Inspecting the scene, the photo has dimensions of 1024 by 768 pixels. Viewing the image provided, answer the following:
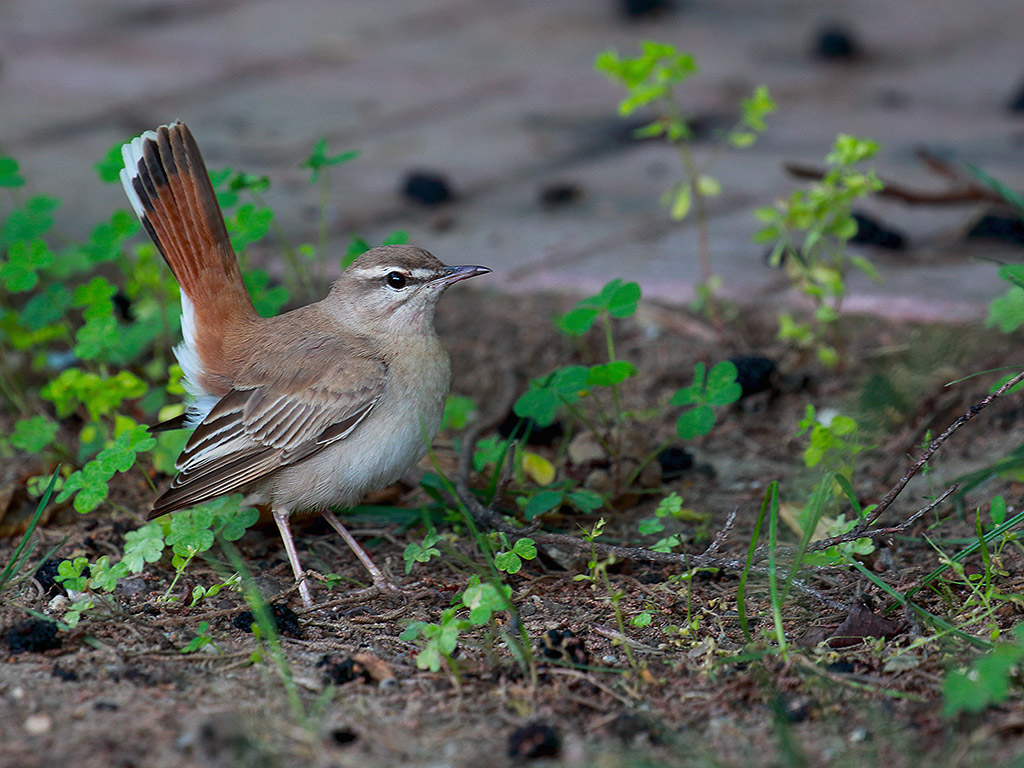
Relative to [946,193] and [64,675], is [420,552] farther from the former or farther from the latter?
[946,193]

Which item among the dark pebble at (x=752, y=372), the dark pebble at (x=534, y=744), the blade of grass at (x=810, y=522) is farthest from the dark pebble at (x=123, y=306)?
the dark pebble at (x=534, y=744)

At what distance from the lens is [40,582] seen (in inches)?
161

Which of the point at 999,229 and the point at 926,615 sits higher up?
the point at 926,615

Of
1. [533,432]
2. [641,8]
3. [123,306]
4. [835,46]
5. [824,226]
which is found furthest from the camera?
[641,8]

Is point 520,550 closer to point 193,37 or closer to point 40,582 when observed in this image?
point 40,582

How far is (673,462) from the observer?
507cm

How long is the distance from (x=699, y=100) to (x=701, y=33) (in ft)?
4.88

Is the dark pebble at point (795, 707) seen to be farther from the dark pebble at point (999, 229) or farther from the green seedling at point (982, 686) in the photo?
the dark pebble at point (999, 229)

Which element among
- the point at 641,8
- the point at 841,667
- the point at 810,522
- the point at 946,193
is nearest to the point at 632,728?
the point at 841,667

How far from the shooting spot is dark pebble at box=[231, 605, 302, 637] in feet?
12.5

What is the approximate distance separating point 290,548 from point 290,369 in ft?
2.29

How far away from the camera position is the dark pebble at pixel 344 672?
3451 mm

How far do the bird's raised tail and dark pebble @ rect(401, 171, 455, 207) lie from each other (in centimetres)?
277

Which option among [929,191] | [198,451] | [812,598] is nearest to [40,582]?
[198,451]
